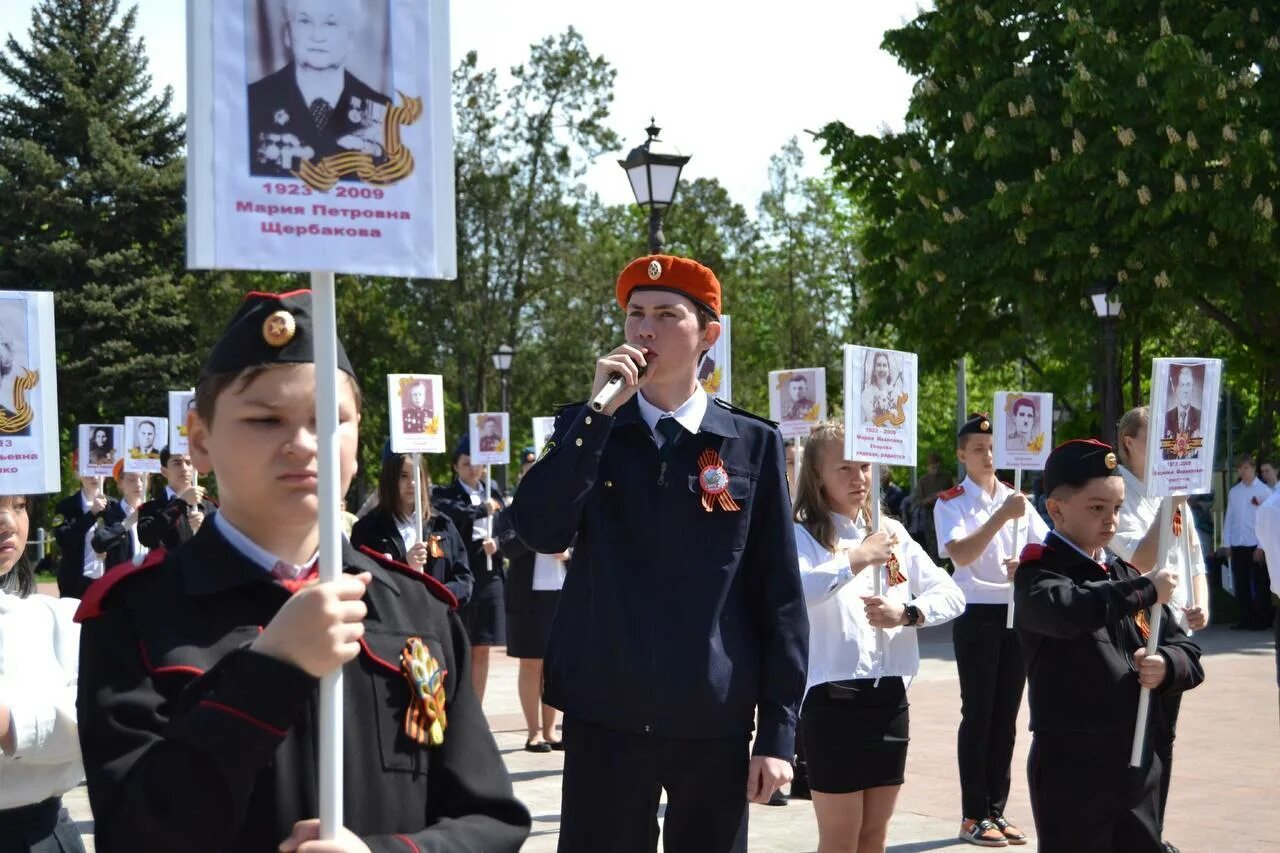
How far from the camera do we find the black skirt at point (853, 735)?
6.06 metres

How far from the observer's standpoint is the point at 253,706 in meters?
2.32

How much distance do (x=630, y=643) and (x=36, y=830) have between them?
1576 millimetres

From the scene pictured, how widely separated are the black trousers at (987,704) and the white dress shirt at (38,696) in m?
5.61

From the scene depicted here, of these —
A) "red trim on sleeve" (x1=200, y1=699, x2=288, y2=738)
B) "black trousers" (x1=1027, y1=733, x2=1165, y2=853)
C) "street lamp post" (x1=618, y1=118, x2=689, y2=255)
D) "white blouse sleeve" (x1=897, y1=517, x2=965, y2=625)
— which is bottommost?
"black trousers" (x1=1027, y1=733, x2=1165, y2=853)

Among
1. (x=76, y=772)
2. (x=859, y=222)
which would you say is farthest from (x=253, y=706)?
(x=859, y=222)

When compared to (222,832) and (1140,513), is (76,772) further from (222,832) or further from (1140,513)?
(1140,513)

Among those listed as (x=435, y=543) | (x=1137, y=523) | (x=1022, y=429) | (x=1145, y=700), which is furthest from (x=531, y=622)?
(x=1145, y=700)

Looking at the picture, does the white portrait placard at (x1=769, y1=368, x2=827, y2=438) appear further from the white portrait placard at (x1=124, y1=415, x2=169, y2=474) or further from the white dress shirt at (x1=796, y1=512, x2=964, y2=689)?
the white portrait placard at (x1=124, y1=415, x2=169, y2=474)

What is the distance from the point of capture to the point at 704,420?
460cm

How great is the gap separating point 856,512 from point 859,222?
146 ft

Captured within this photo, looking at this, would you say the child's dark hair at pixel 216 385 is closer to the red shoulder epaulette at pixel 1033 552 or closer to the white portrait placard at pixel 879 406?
the red shoulder epaulette at pixel 1033 552

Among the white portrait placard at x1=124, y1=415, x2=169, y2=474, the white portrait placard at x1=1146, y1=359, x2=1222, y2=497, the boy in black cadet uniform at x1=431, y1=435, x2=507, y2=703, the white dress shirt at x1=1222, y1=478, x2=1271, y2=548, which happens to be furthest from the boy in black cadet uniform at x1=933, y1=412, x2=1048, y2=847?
the white dress shirt at x1=1222, y1=478, x2=1271, y2=548

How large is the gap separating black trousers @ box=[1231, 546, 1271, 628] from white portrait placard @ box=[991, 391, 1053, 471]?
32.8 ft

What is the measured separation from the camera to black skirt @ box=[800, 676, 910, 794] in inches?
239
